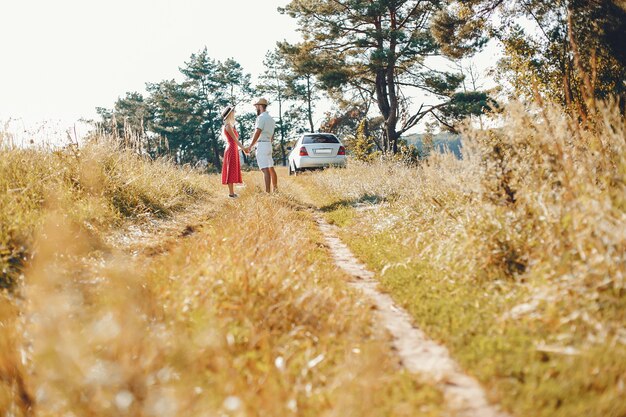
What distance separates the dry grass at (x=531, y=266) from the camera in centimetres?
230

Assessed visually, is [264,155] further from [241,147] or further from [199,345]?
[199,345]

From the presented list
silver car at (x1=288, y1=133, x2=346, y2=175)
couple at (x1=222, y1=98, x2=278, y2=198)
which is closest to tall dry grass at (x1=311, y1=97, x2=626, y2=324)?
couple at (x1=222, y1=98, x2=278, y2=198)

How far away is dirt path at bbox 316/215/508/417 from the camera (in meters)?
2.18

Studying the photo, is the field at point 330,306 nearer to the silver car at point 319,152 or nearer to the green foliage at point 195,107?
the silver car at point 319,152

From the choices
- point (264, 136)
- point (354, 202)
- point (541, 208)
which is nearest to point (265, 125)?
point (264, 136)

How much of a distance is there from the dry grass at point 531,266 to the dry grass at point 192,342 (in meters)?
0.55

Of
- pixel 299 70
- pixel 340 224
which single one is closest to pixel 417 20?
pixel 299 70

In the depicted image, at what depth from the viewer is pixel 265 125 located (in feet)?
33.4

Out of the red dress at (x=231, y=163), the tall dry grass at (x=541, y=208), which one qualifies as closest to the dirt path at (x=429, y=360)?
the tall dry grass at (x=541, y=208)

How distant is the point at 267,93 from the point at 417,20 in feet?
118

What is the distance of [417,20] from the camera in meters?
20.7

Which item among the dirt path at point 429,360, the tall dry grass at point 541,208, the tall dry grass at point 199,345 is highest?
the tall dry grass at point 541,208

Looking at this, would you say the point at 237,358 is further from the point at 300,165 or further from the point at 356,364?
the point at 300,165

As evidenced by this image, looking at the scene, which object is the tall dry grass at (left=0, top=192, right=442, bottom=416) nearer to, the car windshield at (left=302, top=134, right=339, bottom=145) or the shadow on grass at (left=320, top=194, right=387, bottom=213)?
the shadow on grass at (left=320, top=194, right=387, bottom=213)
